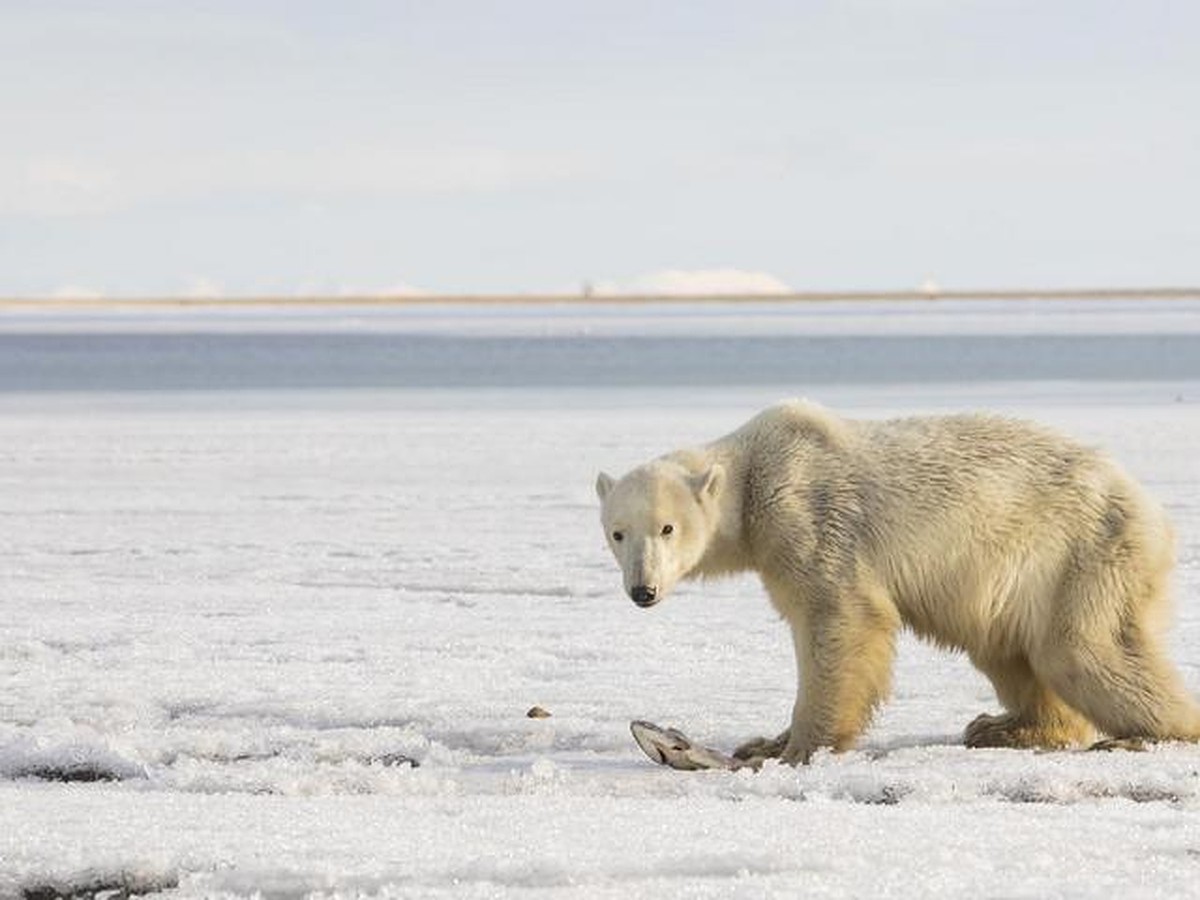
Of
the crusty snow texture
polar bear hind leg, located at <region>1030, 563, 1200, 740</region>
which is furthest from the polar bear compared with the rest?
the crusty snow texture

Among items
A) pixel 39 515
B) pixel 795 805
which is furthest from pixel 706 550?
pixel 39 515

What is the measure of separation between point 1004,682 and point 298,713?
2015 mm

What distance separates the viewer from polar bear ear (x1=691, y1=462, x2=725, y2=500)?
521 centimetres

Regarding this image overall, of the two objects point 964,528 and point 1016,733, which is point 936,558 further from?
point 1016,733

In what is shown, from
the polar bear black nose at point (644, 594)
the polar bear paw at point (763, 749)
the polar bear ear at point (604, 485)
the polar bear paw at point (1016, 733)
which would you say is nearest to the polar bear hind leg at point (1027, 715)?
the polar bear paw at point (1016, 733)

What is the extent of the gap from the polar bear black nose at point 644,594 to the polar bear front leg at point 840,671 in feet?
1.38

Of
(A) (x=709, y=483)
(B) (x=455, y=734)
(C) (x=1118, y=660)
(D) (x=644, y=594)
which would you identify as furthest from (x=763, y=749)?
(C) (x=1118, y=660)

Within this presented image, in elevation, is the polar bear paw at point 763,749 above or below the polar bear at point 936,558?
below

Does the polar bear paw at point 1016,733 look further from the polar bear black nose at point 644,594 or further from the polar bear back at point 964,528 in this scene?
the polar bear black nose at point 644,594

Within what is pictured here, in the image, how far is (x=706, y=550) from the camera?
535 centimetres

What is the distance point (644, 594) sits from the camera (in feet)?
16.5

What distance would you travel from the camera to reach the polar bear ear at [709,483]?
521 cm

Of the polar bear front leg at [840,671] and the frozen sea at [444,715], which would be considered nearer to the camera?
the frozen sea at [444,715]

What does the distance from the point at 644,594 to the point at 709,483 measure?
377 mm
